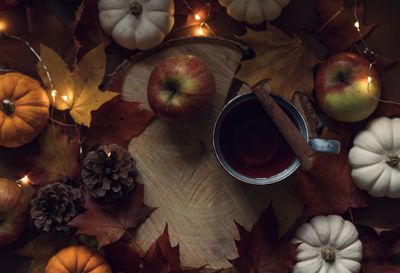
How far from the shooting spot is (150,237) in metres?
1.08

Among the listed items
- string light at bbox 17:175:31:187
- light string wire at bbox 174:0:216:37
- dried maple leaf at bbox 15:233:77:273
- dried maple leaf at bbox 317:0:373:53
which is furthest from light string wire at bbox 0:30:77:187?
dried maple leaf at bbox 317:0:373:53

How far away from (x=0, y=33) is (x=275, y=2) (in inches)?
19.3

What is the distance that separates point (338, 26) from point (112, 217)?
20.2 inches

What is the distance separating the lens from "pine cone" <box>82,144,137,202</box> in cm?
106

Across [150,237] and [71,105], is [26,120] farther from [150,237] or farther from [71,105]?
[150,237]

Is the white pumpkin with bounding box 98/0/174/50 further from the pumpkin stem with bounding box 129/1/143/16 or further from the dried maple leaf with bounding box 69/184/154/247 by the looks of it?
the dried maple leaf with bounding box 69/184/154/247

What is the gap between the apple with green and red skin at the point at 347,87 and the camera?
1.08 meters

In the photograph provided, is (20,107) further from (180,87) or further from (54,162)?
(180,87)

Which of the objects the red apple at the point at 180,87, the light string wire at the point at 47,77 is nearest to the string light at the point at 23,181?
the light string wire at the point at 47,77

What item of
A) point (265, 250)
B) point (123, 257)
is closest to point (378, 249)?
point (265, 250)

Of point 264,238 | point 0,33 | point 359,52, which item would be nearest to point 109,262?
point 264,238

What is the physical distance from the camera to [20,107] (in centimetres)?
108

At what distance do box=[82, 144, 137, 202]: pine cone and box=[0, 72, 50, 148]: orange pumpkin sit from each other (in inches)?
4.6

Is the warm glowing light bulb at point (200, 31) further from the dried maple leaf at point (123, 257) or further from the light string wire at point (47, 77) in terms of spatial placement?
the dried maple leaf at point (123, 257)
